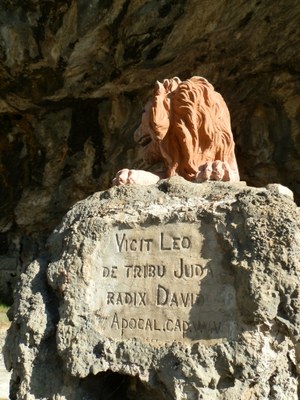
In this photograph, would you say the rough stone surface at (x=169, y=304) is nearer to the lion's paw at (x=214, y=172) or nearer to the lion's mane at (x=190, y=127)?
the lion's paw at (x=214, y=172)

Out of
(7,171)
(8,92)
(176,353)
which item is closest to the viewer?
(176,353)

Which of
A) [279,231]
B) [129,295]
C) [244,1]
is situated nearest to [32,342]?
[129,295]

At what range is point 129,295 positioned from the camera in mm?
2641

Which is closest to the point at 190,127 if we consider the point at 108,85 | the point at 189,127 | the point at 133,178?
the point at 189,127

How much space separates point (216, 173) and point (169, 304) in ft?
2.47

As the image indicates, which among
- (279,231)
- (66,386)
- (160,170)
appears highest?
(160,170)

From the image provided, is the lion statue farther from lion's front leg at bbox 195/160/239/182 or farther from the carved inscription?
the carved inscription

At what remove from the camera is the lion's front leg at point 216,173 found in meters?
3.00

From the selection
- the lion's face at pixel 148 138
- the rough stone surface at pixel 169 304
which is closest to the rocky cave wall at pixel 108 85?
the lion's face at pixel 148 138

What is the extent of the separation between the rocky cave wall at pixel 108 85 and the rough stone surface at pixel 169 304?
4.10 m

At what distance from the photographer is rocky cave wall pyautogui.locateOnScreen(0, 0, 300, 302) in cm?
752

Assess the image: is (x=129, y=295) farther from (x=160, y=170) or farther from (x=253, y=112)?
(x=253, y=112)

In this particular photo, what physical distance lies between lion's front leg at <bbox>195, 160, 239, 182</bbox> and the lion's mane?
16 centimetres

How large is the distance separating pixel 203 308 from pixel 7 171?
759 centimetres
